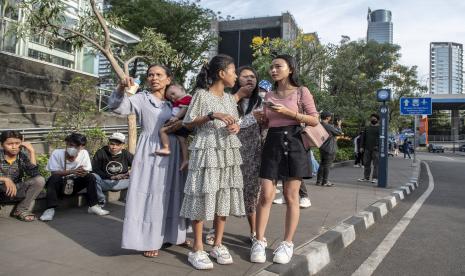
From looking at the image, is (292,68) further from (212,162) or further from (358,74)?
(358,74)

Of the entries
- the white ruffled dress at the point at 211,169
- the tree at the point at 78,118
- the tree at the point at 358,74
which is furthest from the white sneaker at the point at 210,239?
the tree at the point at 358,74

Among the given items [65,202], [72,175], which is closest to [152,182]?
[72,175]

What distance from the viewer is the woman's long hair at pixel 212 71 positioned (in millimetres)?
3309

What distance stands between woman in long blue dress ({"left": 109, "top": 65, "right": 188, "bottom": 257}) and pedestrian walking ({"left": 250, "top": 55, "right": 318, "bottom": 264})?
2.48 feet

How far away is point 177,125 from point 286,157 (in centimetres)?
101

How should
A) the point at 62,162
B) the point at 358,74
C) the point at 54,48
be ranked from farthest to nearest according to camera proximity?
the point at 358,74 → the point at 54,48 → the point at 62,162

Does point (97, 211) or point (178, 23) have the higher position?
point (178, 23)

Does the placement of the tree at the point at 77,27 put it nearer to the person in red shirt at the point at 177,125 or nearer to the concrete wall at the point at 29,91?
the concrete wall at the point at 29,91

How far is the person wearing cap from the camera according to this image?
5809 mm

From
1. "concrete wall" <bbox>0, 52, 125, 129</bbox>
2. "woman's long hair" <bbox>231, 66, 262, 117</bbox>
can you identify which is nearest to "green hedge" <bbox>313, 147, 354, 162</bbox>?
"concrete wall" <bbox>0, 52, 125, 129</bbox>

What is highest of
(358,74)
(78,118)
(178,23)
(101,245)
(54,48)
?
(178,23)

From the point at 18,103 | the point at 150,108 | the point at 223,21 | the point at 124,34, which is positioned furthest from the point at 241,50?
the point at 150,108

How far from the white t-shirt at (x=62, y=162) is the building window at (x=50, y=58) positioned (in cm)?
926

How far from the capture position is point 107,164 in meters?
5.87
